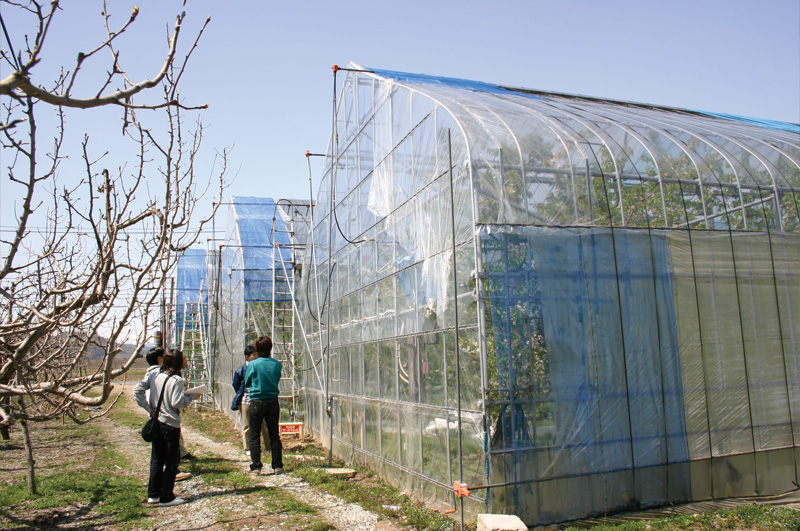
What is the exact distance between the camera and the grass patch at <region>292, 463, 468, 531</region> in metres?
6.52

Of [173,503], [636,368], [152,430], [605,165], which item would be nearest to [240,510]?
[173,503]

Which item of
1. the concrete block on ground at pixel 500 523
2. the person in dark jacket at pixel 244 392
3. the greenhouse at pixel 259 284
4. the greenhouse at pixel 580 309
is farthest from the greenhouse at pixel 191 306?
the concrete block on ground at pixel 500 523

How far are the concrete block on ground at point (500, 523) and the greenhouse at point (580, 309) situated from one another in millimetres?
377

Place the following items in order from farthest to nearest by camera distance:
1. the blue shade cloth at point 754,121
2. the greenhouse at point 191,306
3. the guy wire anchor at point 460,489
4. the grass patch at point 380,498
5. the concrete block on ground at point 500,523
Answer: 1. the greenhouse at point 191,306
2. the blue shade cloth at point 754,121
3. the grass patch at point 380,498
4. the guy wire anchor at point 460,489
5. the concrete block on ground at point 500,523

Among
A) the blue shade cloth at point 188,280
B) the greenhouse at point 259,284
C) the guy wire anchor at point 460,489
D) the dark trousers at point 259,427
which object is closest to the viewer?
the guy wire anchor at point 460,489

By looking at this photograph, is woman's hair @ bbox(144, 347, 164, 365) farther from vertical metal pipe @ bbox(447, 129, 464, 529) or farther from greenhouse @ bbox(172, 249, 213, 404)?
greenhouse @ bbox(172, 249, 213, 404)

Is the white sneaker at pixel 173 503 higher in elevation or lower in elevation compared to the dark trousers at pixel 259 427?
lower

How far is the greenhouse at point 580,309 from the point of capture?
6371 millimetres

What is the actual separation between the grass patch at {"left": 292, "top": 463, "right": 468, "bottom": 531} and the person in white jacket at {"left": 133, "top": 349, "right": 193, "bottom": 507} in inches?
76.1

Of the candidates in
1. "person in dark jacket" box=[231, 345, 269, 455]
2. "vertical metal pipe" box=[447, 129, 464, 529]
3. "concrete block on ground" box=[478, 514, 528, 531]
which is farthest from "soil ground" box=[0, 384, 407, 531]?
"concrete block on ground" box=[478, 514, 528, 531]

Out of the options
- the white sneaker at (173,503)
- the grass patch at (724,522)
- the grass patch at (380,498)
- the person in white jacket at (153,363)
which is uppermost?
the person in white jacket at (153,363)

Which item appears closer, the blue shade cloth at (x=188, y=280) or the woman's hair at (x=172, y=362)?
the woman's hair at (x=172, y=362)

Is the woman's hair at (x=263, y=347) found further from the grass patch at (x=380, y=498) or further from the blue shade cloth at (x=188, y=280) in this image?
the blue shade cloth at (x=188, y=280)

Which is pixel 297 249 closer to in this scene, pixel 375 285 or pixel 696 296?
pixel 375 285
